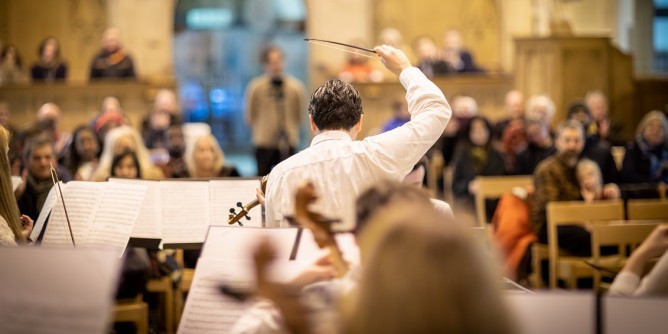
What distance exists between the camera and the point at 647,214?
7.54 m

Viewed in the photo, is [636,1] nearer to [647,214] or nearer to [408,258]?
[647,214]

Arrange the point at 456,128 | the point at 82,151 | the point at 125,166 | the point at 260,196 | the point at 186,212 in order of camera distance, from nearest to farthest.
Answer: the point at 260,196, the point at 186,212, the point at 125,166, the point at 82,151, the point at 456,128

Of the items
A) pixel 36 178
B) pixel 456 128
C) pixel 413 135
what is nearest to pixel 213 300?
pixel 413 135

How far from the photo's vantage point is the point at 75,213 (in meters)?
4.89

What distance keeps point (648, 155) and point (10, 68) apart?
804cm

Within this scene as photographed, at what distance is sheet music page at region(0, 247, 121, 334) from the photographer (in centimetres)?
260

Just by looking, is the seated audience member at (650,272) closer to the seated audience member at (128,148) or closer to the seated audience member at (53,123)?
the seated audience member at (128,148)

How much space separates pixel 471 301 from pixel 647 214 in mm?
6085

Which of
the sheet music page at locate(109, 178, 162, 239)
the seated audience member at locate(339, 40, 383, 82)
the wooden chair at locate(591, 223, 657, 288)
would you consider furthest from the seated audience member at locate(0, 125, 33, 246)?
the seated audience member at locate(339, 40, 383, 82)

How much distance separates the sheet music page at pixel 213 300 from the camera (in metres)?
3.42

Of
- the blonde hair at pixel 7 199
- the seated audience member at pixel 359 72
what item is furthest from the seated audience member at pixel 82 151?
the blonde hair at pixel 7 199

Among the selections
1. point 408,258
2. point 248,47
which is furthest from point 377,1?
point 408,258

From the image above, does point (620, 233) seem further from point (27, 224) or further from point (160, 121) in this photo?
point (160, 121)

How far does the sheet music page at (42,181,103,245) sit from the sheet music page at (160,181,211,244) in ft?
1.86
